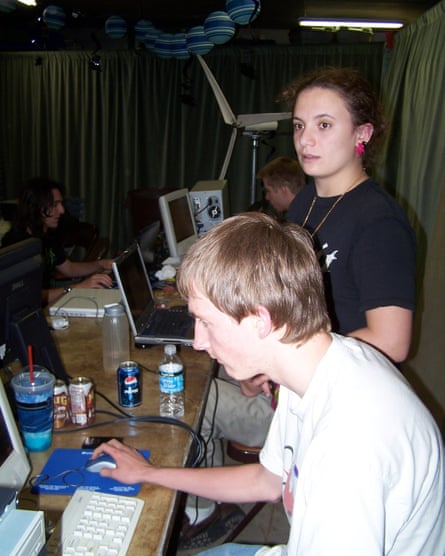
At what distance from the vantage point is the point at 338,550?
635 mm

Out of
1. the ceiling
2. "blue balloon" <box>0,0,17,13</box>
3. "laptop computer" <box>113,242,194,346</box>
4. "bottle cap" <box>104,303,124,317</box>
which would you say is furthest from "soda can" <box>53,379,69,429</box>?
the ceiling

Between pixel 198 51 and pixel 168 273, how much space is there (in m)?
2.74

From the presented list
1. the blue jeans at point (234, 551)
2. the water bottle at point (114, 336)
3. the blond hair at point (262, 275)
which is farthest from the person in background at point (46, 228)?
the blond hair at point (262, 275)

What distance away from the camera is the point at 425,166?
3213mm

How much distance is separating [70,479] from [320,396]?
0.59 meters

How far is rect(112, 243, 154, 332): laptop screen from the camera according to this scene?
172 centimetres

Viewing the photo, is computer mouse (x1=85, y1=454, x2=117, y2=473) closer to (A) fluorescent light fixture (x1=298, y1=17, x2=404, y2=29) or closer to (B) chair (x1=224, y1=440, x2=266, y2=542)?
(B) chair (x1=224, y1=440, x2=266, y2=542)

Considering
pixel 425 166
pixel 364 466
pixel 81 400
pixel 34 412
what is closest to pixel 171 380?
pixel 81 400

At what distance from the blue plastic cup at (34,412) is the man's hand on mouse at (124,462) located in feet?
0.43

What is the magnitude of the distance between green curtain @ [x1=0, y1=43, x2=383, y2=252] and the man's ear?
4.46 meters

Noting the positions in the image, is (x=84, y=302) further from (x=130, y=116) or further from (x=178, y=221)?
(x=130, y=116)

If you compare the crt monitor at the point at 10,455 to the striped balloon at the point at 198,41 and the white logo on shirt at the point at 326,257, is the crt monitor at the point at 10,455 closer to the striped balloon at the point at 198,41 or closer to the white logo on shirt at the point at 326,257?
the white logo on shirt at the point at 326,257

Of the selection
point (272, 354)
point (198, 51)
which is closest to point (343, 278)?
point (272, 354)

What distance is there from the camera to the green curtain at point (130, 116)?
202 inches
